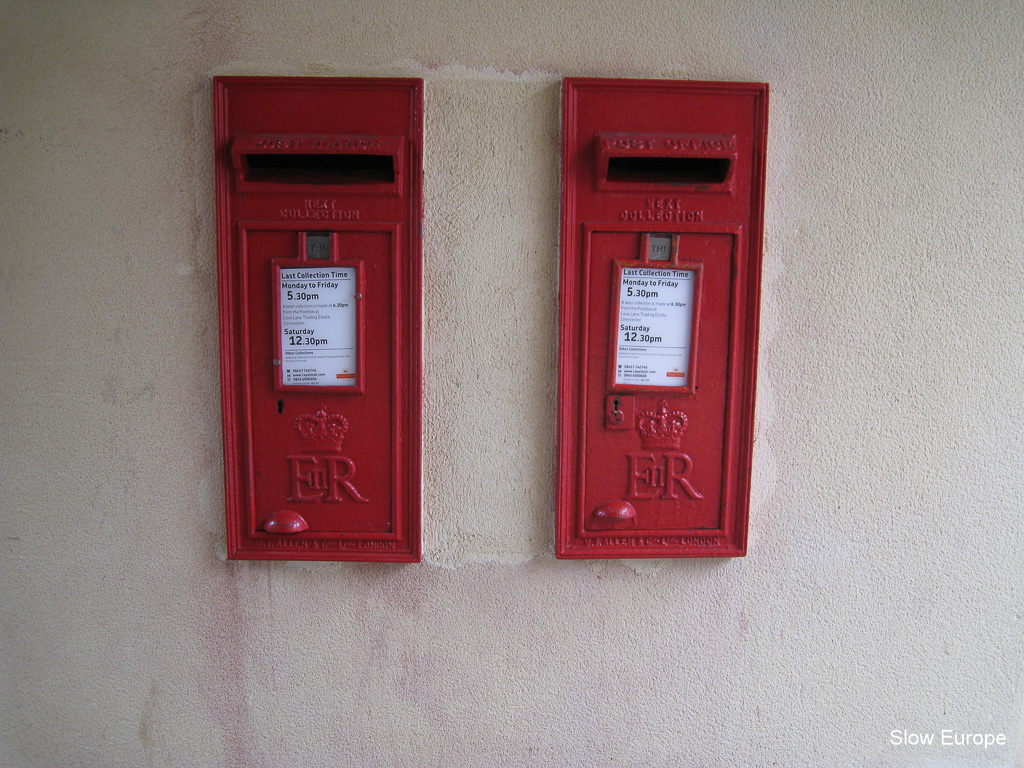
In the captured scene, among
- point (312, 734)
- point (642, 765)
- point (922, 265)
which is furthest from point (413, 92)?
point (642, 765)

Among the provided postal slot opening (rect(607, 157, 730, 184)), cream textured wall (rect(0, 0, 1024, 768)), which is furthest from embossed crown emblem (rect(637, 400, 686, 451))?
postal slot opening (rect(607, 157, 730, 184))

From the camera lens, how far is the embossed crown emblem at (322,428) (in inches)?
58.3

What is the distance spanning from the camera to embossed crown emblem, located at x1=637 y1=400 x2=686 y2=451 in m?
1.48

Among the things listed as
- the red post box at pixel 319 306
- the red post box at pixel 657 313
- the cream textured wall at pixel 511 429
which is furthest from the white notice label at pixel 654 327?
the red post box at pixel 319 306

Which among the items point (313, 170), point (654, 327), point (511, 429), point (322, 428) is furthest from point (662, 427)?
point (313, 170)

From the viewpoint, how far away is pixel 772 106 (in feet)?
4.87

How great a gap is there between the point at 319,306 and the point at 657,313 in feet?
3.24

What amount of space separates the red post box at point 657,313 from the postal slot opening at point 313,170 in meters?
0.54

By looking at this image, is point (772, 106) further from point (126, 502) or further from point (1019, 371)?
point (126, 502)

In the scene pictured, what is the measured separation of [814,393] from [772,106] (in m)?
0.88

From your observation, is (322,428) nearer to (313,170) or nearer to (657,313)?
(313,170)

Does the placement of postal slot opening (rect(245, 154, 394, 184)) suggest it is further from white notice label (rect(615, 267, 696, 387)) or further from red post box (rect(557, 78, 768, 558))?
white notice label (rect(615, 267, 696, 387))

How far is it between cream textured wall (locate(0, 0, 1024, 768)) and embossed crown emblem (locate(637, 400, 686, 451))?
0.94 ft

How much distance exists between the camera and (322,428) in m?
1.48
